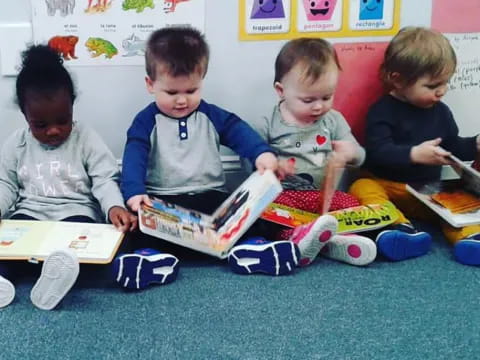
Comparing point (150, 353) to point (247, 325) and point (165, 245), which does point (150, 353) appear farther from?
point (165, 245)

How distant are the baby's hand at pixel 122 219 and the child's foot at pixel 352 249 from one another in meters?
0.39

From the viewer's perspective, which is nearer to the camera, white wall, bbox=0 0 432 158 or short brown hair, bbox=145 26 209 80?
short brown hair, bbox=145 26 209 80

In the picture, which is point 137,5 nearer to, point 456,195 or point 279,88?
point 279,88

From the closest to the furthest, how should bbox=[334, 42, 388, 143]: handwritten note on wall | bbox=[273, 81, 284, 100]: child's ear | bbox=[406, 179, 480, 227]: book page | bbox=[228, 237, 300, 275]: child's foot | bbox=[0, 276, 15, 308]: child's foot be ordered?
bbox=[0, 276, 15, 308]: child's foot < bbox=[228, 237, 300, 275]: child's foot < bbox=[406, 179, 480, 227]: book page < bbox=[273, 81, 284, 100]: child's ear < bbox=[334, 42, 388, 143]: handwritten note on wall

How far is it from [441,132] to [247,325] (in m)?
0.75

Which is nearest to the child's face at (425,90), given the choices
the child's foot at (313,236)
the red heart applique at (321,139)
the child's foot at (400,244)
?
the red heart applique at (321,139)

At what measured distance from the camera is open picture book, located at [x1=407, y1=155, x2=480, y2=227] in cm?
118

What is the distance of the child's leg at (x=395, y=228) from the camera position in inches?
45.0

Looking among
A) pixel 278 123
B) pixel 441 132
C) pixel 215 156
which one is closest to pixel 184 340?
pixel 215 156

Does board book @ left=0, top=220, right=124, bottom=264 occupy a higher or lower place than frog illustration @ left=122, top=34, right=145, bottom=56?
lower

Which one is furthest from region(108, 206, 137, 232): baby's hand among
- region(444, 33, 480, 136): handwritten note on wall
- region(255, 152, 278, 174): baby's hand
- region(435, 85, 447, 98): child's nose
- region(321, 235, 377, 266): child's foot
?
region(444, 33, 480, 136): handwritten note on wall

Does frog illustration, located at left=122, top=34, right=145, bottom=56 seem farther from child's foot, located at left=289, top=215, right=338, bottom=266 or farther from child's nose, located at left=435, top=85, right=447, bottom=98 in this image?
child's nose, located at left=435, top=85, right=447, bottom=98

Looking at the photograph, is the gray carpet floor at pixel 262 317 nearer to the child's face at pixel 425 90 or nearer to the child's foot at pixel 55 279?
the child's foot at pixel 55 279

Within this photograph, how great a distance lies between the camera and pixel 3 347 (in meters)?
0.85
